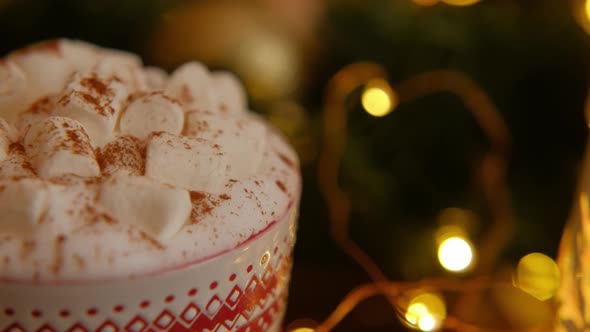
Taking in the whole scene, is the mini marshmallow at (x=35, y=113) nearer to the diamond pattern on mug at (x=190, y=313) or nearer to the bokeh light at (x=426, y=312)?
the diamond pattern on mug at (x=190, y=313)

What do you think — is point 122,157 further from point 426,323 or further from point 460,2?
point 460,2

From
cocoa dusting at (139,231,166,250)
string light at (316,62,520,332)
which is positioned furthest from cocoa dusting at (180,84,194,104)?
string light at (316,62,520,332)

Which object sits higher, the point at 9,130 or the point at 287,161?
the point at 287,161

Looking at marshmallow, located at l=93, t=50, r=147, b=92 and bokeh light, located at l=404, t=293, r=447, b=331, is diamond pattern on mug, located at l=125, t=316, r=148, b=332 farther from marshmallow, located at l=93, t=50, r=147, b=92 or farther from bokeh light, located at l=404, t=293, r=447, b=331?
bokeh light, located at l=404, t=293, r=447, b=331

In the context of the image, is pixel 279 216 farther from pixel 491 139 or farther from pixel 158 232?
pixel 491 139

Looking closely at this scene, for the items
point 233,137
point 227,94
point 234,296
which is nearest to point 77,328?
point 234,296

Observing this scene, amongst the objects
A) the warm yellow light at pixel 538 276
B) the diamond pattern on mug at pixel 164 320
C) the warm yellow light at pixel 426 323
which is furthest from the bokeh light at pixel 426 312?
the diamond pattern on mug at pixel 164 320

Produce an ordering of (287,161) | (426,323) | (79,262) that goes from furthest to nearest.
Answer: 1. (426,323)
2. (287,161)
3. (79,262)
